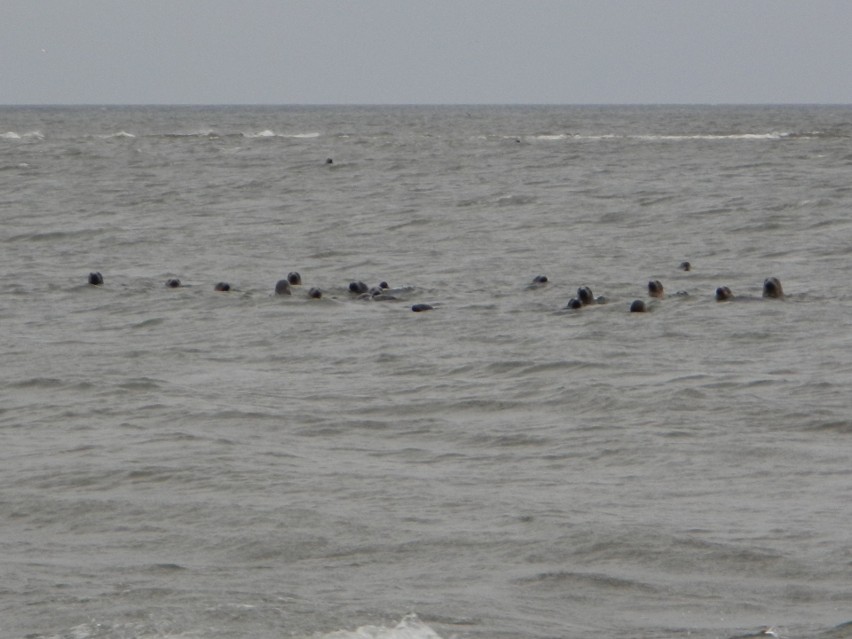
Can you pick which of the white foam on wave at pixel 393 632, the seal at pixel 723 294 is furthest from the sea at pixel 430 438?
the seal at pixel 723 294

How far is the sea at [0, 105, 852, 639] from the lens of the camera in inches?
258

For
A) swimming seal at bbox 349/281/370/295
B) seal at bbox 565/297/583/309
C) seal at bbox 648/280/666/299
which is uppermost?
seal at bbox 648/280/666/299

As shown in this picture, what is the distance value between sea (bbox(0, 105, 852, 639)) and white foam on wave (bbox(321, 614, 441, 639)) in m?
0.02

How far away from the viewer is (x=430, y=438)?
33.0ft

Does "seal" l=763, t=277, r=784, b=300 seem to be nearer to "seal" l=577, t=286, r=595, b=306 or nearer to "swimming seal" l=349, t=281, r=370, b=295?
"seal" l=577, t=286, r=595, b=306

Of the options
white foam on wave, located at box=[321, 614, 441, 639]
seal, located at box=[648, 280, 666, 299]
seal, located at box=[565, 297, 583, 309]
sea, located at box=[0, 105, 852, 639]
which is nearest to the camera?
white foam on wave, located at box=[321, 614, 441, 639]

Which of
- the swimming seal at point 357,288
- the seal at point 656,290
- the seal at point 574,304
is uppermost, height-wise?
the seal at point 656,290

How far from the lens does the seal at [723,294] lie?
52.8 feet

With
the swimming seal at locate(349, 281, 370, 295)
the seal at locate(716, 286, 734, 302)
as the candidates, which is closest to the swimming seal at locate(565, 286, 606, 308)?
the seal at locate(716, 286, 734, 302)

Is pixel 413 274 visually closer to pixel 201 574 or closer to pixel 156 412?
pixel 156 412

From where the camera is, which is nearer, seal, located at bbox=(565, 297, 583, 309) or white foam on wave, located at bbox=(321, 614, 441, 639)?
white foam on wave, located at bbox=(321, 614, 441, 639)

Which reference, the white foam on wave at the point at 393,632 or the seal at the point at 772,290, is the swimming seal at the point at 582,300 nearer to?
the seal at the point at 772,290

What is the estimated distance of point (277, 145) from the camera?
64.2 metres

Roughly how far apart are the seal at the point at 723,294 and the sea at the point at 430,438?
25 centimetres
